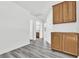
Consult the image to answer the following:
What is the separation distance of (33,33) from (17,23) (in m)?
5.27

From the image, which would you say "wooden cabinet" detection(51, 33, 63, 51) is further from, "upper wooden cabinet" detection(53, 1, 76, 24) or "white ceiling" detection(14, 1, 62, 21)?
"white ceiling" detection(14, 1, 62, 21)

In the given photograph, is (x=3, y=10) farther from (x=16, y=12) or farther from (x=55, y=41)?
(x=55, y=41)

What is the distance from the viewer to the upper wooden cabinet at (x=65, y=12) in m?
4.80

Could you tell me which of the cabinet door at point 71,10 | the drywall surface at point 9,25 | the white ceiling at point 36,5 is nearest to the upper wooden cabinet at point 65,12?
the cabinet door at point 71,10

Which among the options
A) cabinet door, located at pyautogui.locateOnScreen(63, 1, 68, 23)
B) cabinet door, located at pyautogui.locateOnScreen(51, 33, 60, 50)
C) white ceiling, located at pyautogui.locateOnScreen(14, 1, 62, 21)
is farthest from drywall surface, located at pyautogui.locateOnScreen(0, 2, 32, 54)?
cabinet door, located at pyautogui.locateOnScreen(63, 1, 68, 23)

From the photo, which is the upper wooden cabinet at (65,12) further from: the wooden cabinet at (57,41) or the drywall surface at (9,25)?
the drywall surface at (9,25)

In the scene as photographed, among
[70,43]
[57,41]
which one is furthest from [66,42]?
[57,41]

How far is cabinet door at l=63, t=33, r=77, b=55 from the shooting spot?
451 centimetres

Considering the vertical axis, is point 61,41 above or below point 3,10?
below

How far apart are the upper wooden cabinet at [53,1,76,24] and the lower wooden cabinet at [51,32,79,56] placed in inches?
22.8

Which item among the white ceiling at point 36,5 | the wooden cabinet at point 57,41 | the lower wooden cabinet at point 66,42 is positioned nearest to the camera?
the lower wooden cabinet at point 66,42

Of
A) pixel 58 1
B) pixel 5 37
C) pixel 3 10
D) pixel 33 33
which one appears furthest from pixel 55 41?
pixel 33 33

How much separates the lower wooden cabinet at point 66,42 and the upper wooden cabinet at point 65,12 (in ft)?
1.90

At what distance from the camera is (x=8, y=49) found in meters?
5.39
